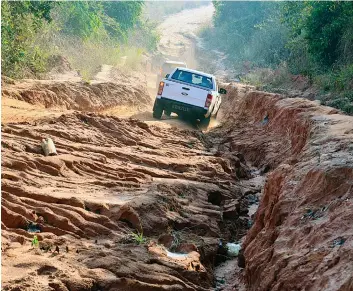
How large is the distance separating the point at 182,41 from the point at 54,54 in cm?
3685

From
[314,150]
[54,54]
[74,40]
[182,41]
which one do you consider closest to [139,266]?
[314,150]

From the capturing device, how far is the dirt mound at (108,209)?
529 cm

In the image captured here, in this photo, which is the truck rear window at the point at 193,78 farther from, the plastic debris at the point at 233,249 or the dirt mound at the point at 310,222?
the plastic debris at the point at 233,249

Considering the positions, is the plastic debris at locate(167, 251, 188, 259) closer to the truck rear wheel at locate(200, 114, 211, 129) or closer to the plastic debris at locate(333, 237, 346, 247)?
the plastic debris at locate(333, 237, 346, 247)

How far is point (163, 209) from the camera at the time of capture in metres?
7.51

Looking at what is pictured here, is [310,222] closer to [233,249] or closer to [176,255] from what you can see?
[176,255]

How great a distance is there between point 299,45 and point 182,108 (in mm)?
12278

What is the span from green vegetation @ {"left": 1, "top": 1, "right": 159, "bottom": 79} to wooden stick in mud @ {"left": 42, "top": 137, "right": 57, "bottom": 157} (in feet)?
23.4

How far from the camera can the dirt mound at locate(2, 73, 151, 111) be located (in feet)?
46.3

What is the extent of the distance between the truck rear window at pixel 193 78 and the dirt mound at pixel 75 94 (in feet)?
9.26

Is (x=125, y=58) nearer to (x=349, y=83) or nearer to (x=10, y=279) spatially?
(x=349, y=83)

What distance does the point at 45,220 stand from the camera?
6.20 meters

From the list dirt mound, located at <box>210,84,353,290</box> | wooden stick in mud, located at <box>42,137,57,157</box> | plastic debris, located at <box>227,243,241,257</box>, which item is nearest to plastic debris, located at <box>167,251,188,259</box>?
dirt mound, located at <box>210,84,353,290</box>

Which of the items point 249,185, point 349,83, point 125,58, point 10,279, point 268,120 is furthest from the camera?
point 125,58
